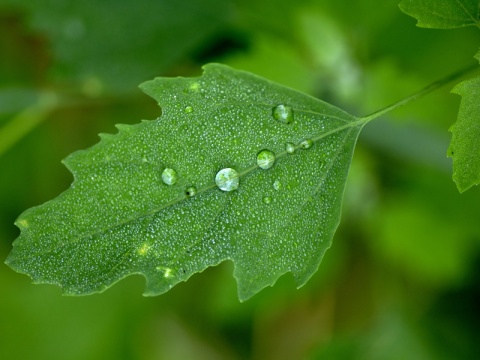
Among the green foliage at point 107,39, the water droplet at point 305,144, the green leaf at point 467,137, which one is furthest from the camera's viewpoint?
the green foliage at point 107,39

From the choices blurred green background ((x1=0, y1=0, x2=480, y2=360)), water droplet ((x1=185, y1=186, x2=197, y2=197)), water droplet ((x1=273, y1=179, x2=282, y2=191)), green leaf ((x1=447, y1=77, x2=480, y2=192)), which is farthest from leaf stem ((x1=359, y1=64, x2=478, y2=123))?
blurred green background ((x1=0, y1=0, x2=480, y2=360))

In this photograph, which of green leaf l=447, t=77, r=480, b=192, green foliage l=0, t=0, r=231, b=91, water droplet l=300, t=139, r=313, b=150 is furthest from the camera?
green foliage l=0, t=0, r=231, b=91

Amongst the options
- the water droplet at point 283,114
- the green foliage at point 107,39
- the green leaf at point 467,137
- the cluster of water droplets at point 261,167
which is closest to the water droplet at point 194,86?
the cluster of water droplets at point 261,167

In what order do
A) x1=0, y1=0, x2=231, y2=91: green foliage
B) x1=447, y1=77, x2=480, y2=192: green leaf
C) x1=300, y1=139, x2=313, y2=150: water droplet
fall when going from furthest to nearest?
x1=0, y1=0, x2=231, y2=91: green foliage → x1=300, y1=139, x2=313, y2=150: water droplet → x1=447, y1=77, x2=480, y2=192: green leaf

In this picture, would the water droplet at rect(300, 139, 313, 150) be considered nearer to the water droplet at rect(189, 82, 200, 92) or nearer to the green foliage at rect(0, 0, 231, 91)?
the water droplet at rect(189, 82, 200, 92)

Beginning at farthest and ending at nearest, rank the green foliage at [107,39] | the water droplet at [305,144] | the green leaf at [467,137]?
the green foliage at [107,39], the water droplet at [305,144], the green leaf at [467,137]

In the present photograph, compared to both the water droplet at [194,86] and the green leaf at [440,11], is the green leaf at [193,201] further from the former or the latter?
the green leaf at [440,11]

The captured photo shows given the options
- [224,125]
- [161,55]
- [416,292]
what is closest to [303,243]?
[224,125]
